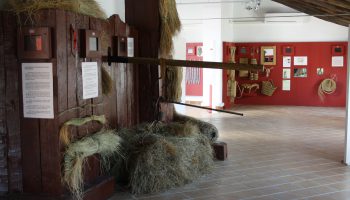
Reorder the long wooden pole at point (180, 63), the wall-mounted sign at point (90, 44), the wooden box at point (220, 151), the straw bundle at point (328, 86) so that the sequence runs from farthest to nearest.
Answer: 1. the straw bundle at point (328, 86)
2. the wooden box at point (220, 151)
3. the long wooden pole at point (180, 63)
4. the wall-mounted sign at point (90, 44)

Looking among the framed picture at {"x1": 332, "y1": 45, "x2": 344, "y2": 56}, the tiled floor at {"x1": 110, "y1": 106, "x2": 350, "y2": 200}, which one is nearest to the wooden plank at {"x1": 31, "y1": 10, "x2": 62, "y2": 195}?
the tiled floor at {"x1": 110, "y1": 106, "x2": 350, "y2": 200}

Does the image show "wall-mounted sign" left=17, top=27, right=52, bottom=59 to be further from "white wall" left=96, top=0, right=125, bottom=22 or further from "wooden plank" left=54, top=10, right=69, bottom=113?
"white wall" left=96, top=0, right=125, bottom=22

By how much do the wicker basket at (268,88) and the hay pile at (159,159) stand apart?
8433 mm

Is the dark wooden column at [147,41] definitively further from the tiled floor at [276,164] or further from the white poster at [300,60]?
the white poster at [300,60]

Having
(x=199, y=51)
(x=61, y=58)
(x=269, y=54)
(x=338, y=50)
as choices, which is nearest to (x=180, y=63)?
(x=61, y=58)

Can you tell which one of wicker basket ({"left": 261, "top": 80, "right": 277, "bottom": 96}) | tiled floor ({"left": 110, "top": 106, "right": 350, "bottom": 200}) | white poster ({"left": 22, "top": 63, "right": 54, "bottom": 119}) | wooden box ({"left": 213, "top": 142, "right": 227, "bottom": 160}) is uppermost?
white poster ({"left": 22, "top": 63, "right": 54, "bottom": 119})

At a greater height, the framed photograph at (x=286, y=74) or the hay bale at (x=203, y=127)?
the framed photograph at (x=286, y=74)

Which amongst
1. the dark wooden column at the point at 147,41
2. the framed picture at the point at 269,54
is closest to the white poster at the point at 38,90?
the dark wooden column at the point at 147,41

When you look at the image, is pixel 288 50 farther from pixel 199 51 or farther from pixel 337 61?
pixel 199 51

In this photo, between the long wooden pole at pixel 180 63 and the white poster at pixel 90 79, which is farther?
the long wooden pole at pixel 180 63

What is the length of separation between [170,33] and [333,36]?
29.2 ft

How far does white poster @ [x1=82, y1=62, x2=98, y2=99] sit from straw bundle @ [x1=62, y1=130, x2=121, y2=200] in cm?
40

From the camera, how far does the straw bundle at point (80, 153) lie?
363 centimetres

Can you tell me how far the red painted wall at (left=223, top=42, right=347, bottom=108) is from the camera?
1288 cm
